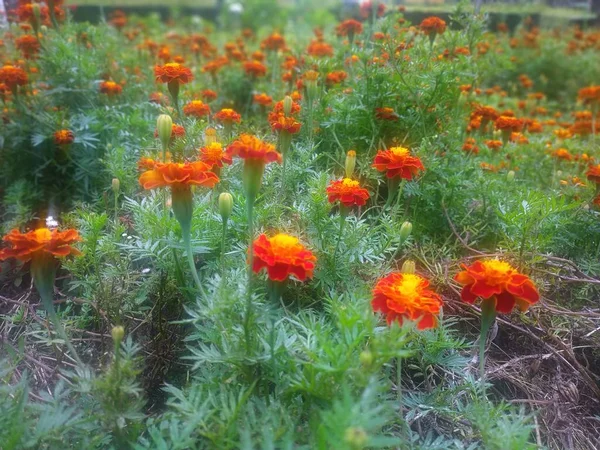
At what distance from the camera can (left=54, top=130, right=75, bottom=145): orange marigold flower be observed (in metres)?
1.98

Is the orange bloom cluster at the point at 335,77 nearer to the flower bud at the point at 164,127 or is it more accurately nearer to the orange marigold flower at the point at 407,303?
the flower bud at the point at 164,127

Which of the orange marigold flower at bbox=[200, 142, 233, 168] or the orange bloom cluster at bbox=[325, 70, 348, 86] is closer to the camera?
the orange marigold flower at bbox=[200, 142, 233, 168]

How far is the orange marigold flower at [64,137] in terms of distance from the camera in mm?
1979

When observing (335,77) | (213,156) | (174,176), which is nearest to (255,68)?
(335,77)

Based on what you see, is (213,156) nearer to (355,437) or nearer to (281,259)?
(281,259)

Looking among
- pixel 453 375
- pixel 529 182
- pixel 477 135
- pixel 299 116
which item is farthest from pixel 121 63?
pixel 453 375

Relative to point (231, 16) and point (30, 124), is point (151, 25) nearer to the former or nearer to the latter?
point (231, 16)

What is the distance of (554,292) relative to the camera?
1756mm

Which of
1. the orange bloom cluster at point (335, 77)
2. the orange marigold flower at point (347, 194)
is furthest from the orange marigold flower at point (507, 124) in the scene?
the orange marigold flower at point (347, 194)

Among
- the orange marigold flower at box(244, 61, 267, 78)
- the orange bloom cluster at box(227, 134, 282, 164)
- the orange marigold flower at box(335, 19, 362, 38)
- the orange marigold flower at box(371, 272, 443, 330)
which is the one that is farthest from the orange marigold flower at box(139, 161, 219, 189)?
the orange marigold flower at box(244, 61, 267, 78)

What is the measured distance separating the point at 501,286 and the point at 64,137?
5.45 feet

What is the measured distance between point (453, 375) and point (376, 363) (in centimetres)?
51

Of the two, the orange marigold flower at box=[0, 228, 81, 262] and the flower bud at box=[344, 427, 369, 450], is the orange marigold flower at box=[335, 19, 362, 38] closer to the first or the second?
the orange marigold flower at box=[0, 228, 81, 262]

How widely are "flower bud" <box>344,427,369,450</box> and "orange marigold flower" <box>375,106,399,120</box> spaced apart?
1394mm
